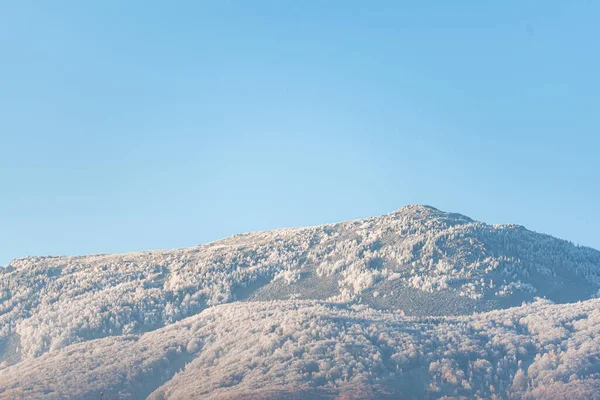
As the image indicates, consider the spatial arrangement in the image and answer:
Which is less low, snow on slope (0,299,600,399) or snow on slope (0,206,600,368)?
snow on slope (0,206,600,368)

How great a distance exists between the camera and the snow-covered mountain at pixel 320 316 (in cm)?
9000

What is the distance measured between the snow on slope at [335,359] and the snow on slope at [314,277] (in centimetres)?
1413

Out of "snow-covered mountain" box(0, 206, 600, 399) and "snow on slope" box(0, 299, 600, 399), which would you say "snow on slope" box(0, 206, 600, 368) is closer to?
"snow-covered mountain" box(0, 206, 600, 399)

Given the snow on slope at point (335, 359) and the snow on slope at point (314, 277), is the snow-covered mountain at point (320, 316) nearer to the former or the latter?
the snow on slope at point (335, 359)

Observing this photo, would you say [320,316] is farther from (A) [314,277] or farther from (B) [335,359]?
(A) [314,277]

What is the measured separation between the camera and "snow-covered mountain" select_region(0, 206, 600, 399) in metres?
90.0

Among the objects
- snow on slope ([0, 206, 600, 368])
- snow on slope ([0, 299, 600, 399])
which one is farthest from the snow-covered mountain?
snow on slope ([0, 206, 600, 368])

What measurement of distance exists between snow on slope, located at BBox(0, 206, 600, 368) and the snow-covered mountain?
446 millimetres

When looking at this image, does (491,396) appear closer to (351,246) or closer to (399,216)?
(351,246)

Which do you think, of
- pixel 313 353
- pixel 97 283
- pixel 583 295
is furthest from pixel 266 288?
pixel 583 295

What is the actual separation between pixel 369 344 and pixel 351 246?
2554 inches

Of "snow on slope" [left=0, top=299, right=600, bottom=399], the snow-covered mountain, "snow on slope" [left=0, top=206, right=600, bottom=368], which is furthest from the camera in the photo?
"snow on slope" [left=0, top=206, right=600, bottom=368]

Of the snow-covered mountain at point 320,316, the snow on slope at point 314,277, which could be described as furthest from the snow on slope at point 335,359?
the snow on slope at point 314,277

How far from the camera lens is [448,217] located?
7264 inches
